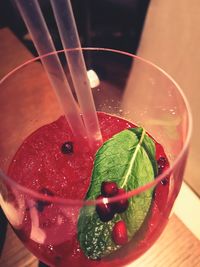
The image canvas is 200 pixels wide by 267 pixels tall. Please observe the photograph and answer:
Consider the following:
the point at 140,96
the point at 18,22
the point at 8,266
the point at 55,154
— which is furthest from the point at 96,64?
the point at 18,22

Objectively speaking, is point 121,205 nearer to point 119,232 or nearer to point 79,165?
point 119,232

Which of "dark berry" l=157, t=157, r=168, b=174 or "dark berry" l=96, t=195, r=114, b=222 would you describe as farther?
"dark berry" l=157, t=157, r=168, b=174

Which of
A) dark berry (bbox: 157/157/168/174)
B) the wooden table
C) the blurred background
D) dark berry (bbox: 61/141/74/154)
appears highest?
dark berry (bbox: 61/141/74/154)

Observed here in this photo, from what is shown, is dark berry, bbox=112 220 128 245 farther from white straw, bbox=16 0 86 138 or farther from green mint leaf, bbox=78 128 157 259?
white straw, bbox=16 0 86 138

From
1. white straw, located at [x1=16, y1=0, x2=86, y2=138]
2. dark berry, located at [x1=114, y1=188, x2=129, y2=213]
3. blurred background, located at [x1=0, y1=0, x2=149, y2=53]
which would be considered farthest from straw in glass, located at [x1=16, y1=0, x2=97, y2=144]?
blurred background, located at [x1=0, y1=0, x2=149, y2=53]

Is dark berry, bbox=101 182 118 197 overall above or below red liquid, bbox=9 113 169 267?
above

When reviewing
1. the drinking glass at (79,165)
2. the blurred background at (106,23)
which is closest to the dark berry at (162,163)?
the drinking glass at (79,165)

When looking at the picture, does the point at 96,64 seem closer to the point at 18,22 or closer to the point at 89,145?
the point at 89,145
